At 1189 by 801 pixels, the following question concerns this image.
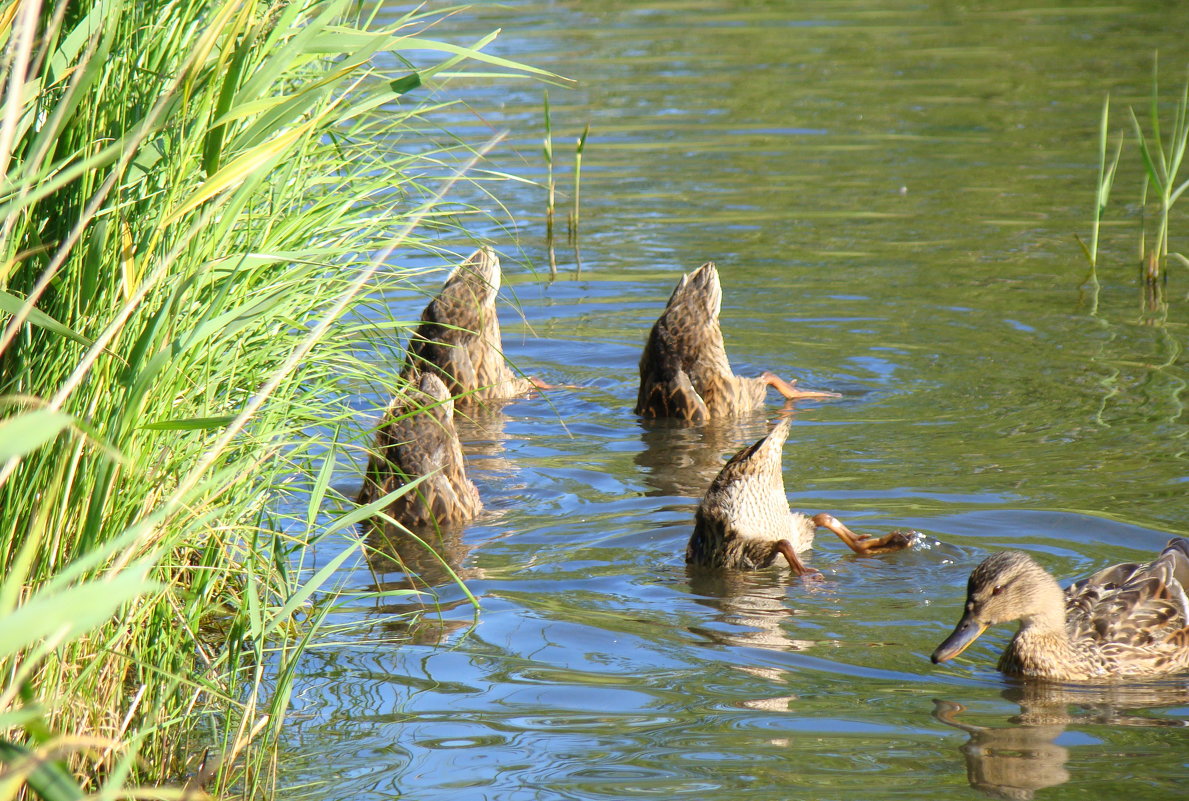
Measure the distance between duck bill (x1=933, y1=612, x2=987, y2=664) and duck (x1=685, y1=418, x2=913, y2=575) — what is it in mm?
1004

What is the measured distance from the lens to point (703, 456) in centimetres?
782

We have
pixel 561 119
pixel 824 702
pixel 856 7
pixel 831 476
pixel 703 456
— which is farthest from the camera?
pixel 856 7

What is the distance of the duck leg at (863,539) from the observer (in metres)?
6.01

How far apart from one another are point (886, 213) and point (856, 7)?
844 cm

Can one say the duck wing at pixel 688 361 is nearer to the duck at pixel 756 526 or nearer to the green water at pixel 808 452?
the green water at pixel 808 452

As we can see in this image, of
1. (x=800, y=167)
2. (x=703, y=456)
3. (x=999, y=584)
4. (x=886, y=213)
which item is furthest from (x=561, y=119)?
(x=999, y=584)

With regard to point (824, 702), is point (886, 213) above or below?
above

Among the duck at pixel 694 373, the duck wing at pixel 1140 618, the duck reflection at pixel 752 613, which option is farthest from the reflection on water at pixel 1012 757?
the duck at pixel 694 373

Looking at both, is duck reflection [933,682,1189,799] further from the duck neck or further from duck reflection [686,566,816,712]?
duck reflection [686,566,816,712]

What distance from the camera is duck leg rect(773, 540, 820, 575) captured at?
19.6 ft

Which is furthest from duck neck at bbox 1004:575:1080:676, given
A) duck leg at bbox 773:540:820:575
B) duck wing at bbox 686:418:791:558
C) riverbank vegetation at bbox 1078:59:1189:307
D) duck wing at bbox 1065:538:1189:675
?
riverbank vegetation at bbox 1078:59:1189:307

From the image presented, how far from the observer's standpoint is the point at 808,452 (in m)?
7.60

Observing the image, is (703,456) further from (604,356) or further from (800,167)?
(800,167)

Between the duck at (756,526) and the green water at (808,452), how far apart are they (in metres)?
0.11
